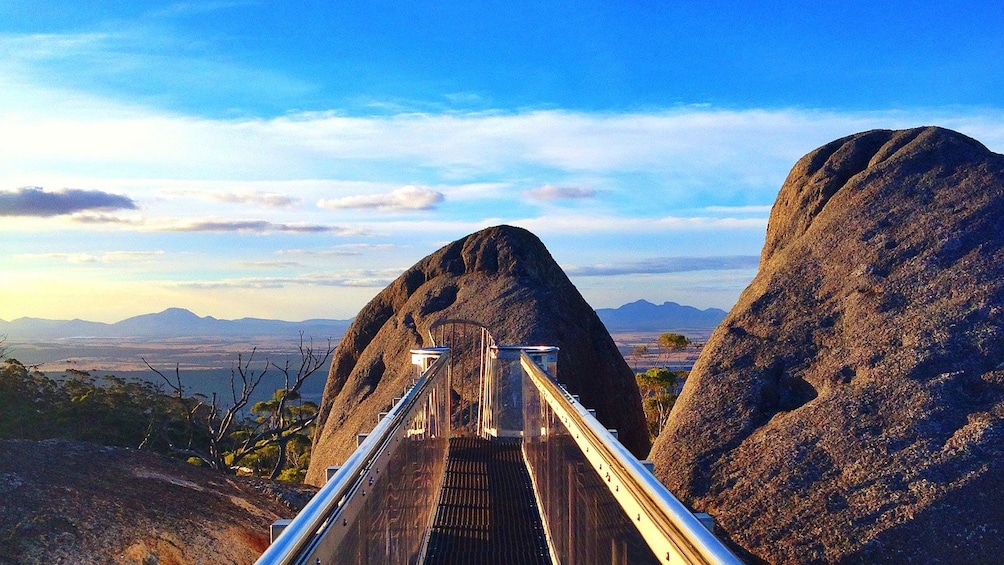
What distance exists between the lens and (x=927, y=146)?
48.6 ft

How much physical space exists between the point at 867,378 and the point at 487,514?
579 centimetres

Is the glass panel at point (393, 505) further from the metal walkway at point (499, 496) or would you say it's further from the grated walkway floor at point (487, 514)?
the grated walkway floor at point (487, 514)

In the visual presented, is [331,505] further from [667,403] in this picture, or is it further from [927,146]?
[667,403]

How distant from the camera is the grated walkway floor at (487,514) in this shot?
7652 millimetres

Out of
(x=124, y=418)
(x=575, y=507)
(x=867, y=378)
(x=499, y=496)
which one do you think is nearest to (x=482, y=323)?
(x=867, y=378)

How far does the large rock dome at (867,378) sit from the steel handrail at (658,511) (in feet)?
21.8

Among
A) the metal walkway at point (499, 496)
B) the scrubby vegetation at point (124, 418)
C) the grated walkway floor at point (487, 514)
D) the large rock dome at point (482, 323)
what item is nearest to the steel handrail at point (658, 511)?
→ the metal walkway at point (499, 496)

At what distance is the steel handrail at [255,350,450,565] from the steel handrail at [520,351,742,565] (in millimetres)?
1056

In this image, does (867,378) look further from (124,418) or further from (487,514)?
(124,418)

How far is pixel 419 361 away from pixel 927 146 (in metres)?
9.24

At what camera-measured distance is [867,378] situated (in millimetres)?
11703

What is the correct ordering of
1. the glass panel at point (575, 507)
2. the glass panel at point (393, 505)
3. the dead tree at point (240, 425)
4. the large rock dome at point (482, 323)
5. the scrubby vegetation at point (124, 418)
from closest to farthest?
the glass panel at point (393, 505) < the glass panel at point (575, 507) < the large rock dome at point (482, 323) < the dead tree at point (240, 425) < the scrubby vegetation at point (124, 418)

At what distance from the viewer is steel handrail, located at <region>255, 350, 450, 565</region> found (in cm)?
250

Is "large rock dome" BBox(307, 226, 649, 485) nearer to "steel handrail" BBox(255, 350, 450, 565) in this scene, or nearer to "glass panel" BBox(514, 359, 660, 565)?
"glass panel" BBox(514, 359, 660, 565)
